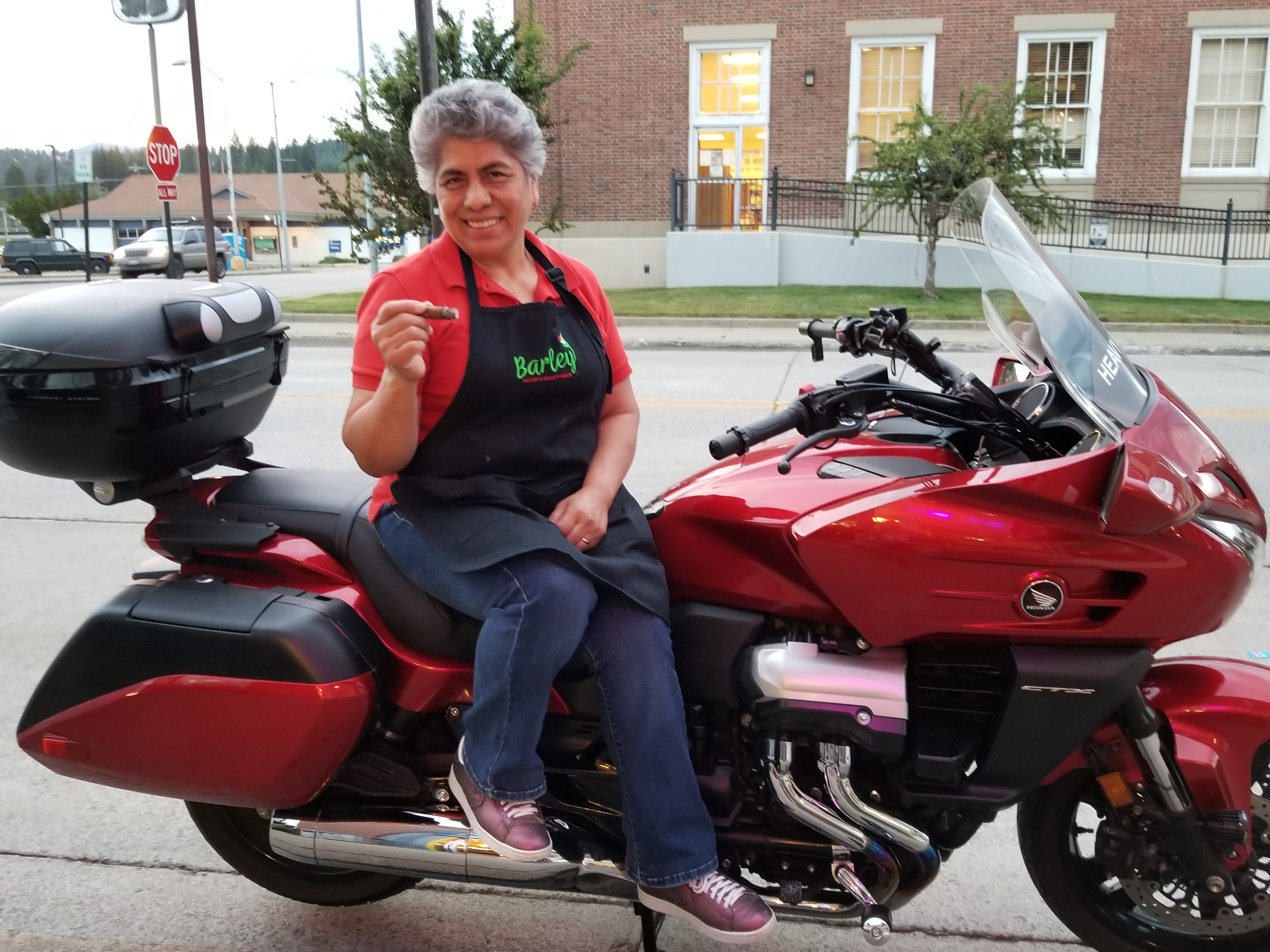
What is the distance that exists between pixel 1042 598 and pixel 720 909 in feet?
2.92

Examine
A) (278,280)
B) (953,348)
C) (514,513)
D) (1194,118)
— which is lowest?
(278,280)

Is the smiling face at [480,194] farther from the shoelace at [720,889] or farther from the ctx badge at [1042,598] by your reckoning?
the shoelace at [720,889]

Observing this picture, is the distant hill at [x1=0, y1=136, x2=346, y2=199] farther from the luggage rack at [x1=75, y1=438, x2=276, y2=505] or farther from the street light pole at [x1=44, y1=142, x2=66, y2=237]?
the luggage rack at [x1=75, y1=438, x2=276, y2=505]

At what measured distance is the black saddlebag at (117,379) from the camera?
2395 millimetres

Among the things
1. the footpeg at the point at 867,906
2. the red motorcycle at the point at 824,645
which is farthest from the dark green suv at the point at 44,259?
the footpeg at the point at 867,906

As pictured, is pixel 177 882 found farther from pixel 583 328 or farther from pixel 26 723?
pixel 583 328

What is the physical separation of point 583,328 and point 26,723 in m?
1.57

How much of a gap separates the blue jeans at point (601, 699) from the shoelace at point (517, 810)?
0.04m

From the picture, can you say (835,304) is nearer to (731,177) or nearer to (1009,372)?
(731,177)

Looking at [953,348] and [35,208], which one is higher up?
[35,208]

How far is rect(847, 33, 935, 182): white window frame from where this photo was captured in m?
21.9

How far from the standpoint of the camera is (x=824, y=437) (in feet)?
7.04

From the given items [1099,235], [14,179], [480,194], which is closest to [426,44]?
Answer: [480,194]

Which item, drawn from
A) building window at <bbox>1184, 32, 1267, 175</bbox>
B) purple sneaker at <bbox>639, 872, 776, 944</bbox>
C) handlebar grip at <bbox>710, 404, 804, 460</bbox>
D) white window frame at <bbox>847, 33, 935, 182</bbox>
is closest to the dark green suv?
white window frame at <bbox>847, 33, 935, 182</bbox>
